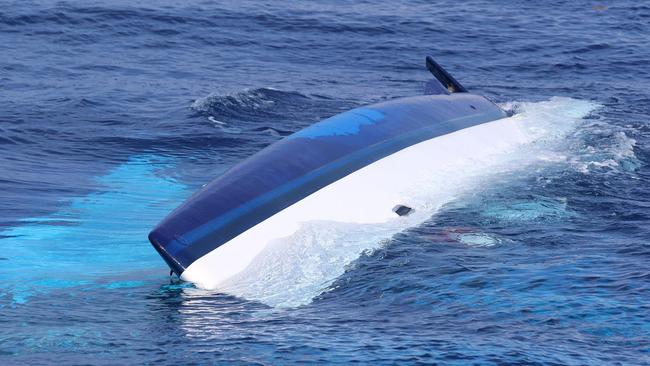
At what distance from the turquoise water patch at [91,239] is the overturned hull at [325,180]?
3.52 feet

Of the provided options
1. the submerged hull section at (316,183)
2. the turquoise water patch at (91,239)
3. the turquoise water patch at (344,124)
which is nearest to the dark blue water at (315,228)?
the turquoise water patch at (91,239)

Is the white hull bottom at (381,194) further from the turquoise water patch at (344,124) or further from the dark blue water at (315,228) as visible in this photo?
the turquoise water patch at (344,124)

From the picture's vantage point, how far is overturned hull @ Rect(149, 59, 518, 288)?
1422 centimetres

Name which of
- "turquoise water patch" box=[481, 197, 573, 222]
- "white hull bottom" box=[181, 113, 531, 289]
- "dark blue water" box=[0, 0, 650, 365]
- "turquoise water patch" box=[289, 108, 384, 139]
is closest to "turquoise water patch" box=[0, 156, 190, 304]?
"dark blue water" box=[0, 0, 650, 365]

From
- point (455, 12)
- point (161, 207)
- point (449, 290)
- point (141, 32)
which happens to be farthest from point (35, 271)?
point (455, 12)

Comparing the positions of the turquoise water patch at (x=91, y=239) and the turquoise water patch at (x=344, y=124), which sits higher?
the turquoise water patch at (x=344, y=124)

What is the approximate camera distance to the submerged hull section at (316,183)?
46.6 feet

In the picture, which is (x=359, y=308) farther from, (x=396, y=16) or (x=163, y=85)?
(x=396, y=16)

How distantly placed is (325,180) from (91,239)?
404cm

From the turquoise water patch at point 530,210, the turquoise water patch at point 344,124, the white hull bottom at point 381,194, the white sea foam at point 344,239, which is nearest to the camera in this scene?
the white sea foam at point 344,239

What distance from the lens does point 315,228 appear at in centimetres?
1523

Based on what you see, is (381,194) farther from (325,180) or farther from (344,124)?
(344,124)

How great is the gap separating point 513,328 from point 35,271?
719 centimetres

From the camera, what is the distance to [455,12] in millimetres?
39000
